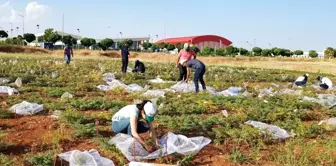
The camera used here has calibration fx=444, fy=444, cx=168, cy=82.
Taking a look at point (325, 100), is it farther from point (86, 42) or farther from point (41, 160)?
point (86, 42)

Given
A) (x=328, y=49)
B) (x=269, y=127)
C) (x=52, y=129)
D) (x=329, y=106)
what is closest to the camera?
(x=52, y=129)

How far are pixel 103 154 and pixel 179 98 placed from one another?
203 inches

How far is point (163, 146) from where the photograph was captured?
6.17m

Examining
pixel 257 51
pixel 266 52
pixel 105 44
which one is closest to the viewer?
pixel 266 52

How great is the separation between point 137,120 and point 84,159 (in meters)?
1.08

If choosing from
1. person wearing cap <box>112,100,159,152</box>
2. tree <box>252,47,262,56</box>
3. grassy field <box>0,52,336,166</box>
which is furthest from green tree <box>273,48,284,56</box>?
person wearing cap <box>112,100,159,152</box>

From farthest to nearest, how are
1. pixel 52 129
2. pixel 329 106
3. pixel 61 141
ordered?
pixel 329 106 < pixel 52 129 < pixel 61 141

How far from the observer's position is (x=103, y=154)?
5965 millimetres

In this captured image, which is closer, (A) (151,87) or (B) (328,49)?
(A) (151,87)

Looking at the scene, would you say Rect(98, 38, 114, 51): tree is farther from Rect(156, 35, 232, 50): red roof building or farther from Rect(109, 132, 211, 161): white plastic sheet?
Rect(109, 132, 211, 161): white plastic sheet

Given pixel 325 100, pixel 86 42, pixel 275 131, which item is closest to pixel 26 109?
pixel 275 131

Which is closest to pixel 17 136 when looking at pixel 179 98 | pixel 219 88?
pixel 179 98

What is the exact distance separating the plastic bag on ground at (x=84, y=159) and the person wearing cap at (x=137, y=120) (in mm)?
638

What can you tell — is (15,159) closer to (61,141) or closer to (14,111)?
(61,141)
